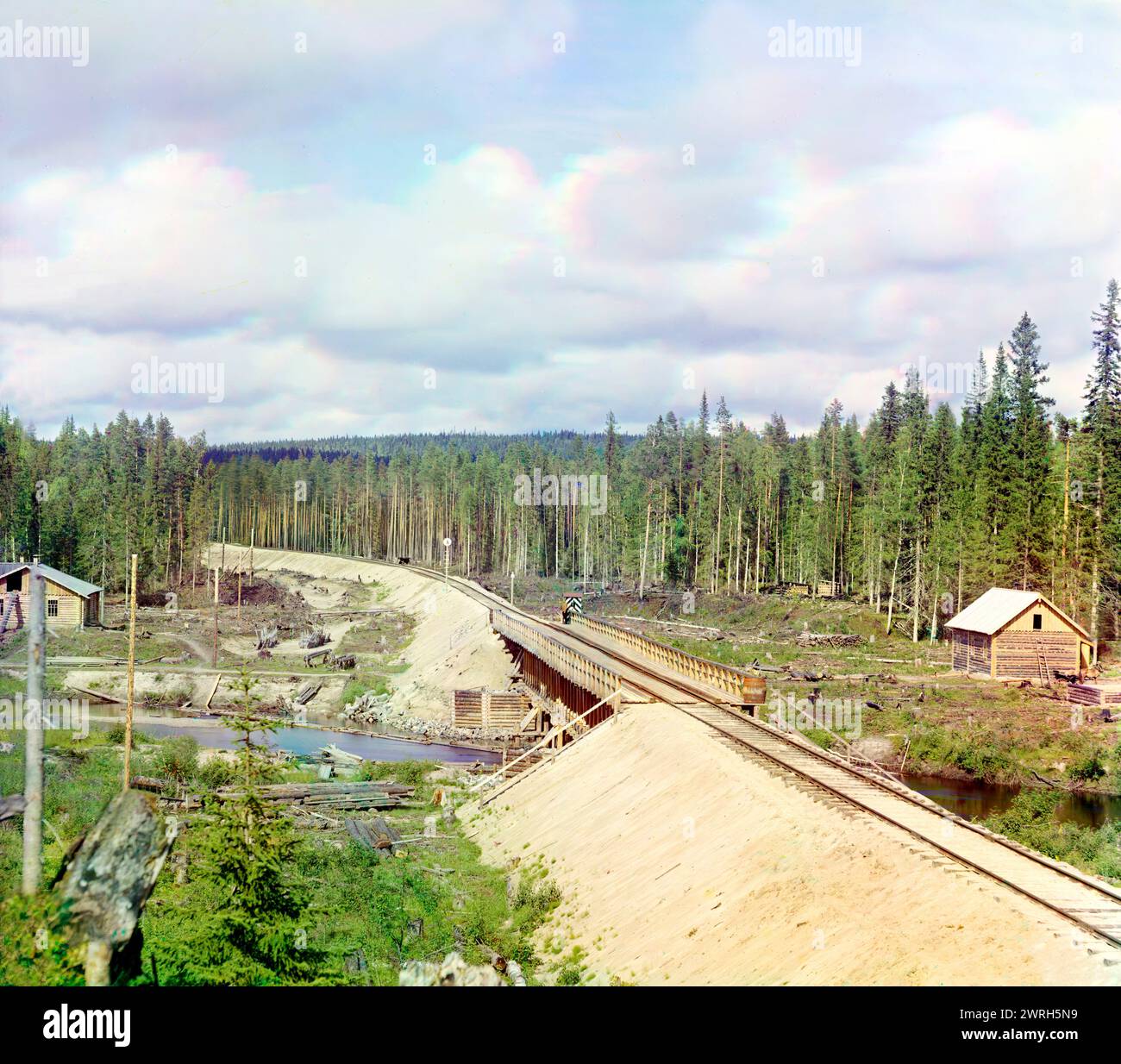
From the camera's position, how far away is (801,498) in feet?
314

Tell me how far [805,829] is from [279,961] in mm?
9207

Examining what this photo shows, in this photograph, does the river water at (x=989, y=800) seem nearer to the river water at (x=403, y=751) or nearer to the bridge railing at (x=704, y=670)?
the river water at (x=403, y=751)

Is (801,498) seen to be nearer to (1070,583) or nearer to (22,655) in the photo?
(1070,583)

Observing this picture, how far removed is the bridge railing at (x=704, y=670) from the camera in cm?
2969

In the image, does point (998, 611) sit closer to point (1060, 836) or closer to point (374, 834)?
point (1060, 836)

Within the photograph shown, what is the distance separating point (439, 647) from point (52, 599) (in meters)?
27.6

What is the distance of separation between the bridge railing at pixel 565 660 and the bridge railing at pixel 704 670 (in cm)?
298

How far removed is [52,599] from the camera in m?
69.1

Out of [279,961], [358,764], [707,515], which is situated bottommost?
[358,764]

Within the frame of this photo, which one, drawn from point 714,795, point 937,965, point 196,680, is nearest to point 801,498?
point 196,680

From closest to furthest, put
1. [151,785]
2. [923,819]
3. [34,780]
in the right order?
[34,780] → [923,819] → [151,785]

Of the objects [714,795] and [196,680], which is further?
[196,680]

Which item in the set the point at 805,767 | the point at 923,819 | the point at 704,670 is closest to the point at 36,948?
the point at 923,819

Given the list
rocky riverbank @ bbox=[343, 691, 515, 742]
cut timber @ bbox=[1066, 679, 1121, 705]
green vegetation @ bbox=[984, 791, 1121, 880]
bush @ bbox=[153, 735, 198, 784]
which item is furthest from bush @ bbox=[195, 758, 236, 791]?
cut timber @ bbox=[1066, 679, 1121, 705]
